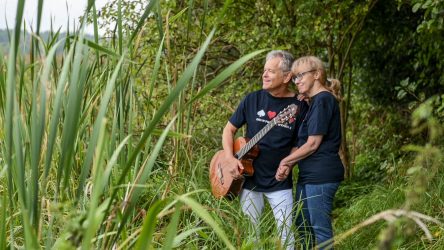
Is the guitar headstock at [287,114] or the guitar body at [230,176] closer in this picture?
the guitar headstock at [287,114]

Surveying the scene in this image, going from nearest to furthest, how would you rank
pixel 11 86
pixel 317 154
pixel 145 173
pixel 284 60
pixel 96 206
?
1. pixel 96 206
2. pixel 11 86
3. pixel 145 173
4. pixel 317 154
5. pixel 284 60

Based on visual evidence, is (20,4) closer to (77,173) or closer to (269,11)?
(77,173)

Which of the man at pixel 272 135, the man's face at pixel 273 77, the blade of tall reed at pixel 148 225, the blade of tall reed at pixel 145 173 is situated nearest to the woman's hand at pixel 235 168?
the man at pixel 272 135

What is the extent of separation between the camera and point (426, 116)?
1617 mm

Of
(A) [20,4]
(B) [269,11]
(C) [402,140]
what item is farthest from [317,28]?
(A) [20,4]

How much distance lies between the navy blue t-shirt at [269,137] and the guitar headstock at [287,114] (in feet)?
0.11

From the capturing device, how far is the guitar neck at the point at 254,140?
445 cm

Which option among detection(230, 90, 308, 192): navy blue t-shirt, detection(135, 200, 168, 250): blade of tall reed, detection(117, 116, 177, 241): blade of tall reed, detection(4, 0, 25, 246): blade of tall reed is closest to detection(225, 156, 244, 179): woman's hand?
detection(230, 90, 308, 192): navy blue t-shirt

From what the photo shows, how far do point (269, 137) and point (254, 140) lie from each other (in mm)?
109

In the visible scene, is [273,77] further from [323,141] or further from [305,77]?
[323,141]

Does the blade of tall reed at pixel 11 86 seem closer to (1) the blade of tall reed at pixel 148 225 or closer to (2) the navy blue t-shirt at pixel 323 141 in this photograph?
(1) the blade of tall reed at pixel 148 225

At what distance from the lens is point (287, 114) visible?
4.48 meters

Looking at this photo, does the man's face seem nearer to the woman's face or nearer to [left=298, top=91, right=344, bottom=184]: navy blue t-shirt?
the woman's face

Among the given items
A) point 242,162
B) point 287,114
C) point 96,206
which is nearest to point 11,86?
point 96,206
